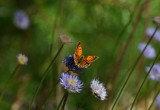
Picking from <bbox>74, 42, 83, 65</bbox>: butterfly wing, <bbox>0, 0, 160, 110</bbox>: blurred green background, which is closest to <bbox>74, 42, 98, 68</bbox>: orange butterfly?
<bbox>74, 42, 83, 65</bbox>: butterfly wing

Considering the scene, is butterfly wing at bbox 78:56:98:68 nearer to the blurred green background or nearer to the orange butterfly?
the orange butterfly

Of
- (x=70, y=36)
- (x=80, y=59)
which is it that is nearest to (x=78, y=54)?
(x=80, y=59)

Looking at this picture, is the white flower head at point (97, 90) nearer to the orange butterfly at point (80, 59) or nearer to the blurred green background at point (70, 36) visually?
the orange butterfly at point (80, 59)

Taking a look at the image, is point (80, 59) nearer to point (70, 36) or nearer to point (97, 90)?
point (97, 90)

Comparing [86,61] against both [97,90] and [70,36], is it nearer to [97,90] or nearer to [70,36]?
[97,90]

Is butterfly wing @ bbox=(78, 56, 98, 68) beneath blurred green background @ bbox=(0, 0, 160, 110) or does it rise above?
above

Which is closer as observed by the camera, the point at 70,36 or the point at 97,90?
the point at 97,90

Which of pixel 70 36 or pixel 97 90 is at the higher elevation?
pixel 97 90

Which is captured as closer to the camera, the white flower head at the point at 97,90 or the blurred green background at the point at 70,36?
the white flower head at the point at 97,90

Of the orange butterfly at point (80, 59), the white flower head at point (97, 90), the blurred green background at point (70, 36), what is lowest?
Result: the blurred green background at point (70, 36)

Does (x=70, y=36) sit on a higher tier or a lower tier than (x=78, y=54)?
lower

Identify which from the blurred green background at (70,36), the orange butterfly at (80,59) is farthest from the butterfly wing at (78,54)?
the blurred green background at (70,36)
